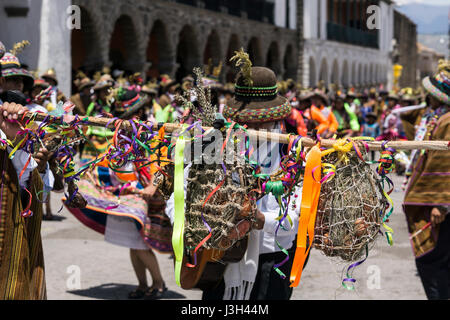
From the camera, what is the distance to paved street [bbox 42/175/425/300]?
581 centimetres

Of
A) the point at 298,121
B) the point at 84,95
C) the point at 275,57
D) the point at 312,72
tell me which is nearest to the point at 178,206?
the point at 298,121

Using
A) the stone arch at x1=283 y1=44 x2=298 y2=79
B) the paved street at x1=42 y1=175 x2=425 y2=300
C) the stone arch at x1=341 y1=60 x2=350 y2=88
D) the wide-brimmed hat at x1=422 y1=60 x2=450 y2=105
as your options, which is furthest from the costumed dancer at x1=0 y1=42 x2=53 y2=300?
the stone arch at x1=341 y1=60 x2=350 y2=88

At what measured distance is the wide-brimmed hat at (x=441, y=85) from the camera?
4.76 m

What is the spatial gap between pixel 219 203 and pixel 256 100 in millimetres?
877

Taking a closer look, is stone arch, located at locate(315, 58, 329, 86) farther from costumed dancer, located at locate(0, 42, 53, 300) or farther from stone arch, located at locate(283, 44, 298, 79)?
costumed dancer, located at locate(0, 42, 53, 300)

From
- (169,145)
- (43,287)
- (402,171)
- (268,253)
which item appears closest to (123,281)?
(43,287)

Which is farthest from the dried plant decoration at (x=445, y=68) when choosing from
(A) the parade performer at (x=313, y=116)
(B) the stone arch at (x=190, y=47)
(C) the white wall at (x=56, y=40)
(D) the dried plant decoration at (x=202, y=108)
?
(B) the stone arch at (x=190, y=47)

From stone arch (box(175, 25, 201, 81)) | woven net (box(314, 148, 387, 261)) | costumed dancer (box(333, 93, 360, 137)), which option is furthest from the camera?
stone arch (box(175, 25, 201, 81))

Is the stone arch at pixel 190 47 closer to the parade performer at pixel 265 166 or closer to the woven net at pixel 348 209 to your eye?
the parade performer at pixel 265 166

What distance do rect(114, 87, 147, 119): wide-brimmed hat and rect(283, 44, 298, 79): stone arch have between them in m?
30.7

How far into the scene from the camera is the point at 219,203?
2.56 meters

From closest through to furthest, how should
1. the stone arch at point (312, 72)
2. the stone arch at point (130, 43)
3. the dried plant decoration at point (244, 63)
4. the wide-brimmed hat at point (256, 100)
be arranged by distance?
the dried plant decoration at point (244, 63), the wide-brimmed hat at point (256, 100), the stone arch at point (130, 43), the stone arch at point (312, 72)

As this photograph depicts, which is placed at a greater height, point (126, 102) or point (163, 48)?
point (163, 48)

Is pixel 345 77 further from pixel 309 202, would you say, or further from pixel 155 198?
pixel 309 202
